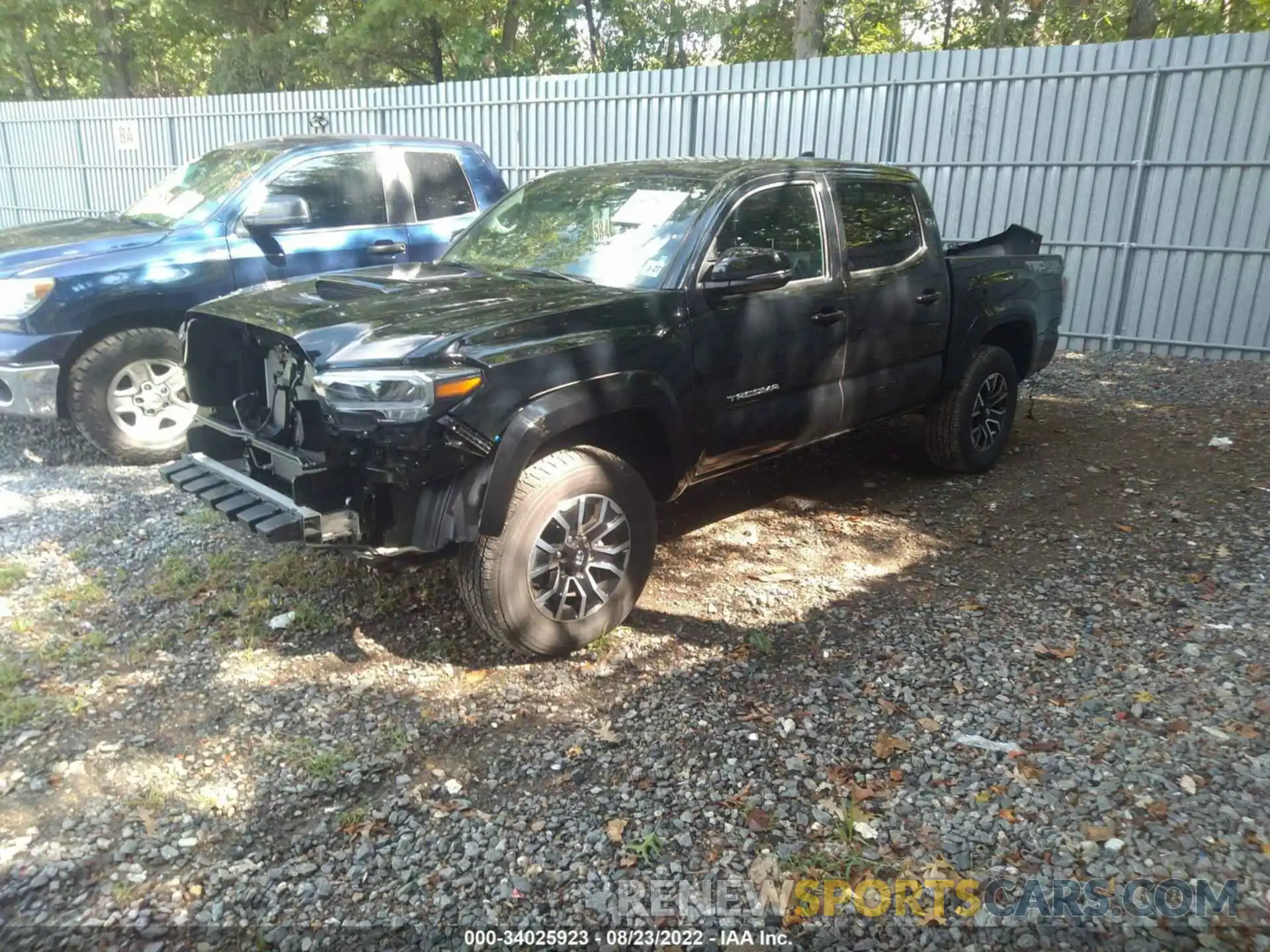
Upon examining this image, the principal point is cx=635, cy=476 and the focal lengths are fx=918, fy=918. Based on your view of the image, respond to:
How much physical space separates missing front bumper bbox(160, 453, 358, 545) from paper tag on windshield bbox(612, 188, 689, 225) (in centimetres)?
194

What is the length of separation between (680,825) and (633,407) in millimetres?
1644

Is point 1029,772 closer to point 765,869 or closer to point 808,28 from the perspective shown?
point 765,869

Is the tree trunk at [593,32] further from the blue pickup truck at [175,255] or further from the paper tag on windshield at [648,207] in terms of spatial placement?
the paper tag on windshield at [648,207]

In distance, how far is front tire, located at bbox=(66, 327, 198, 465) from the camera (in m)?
5.56

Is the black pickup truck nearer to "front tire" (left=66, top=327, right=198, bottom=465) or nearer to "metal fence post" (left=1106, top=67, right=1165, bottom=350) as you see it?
"front tire" (left=66, top=327, right=198, bottom=465)

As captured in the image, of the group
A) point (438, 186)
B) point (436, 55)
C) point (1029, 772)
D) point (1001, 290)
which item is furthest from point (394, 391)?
point (436, 55)

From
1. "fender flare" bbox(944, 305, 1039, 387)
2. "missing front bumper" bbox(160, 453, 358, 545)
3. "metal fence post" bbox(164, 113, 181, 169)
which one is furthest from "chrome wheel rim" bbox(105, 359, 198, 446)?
"metal fence post" bbox(164, 113, 181, 169)

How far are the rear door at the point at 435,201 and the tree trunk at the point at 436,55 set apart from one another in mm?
15165

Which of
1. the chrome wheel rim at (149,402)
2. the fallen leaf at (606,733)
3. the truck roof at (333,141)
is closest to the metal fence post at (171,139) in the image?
the truck roof at (333,141)

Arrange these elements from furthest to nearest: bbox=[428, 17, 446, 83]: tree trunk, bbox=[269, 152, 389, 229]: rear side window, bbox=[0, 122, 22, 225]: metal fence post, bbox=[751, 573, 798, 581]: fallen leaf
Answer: bbox=[428, 17, 446, 83]: tree trunk, bbox=[0, 122, 22, 225]: metal fence post, bbox=[269, 152, 389, 229]: rear side window, bbox=[751, 573, 798, 581]: fallen leaf

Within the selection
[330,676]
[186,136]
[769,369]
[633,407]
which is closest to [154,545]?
[330,676]

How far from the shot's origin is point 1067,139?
9.61 meters

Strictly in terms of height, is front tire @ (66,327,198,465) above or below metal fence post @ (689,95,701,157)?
below

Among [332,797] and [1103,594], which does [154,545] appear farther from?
[1103,594]
